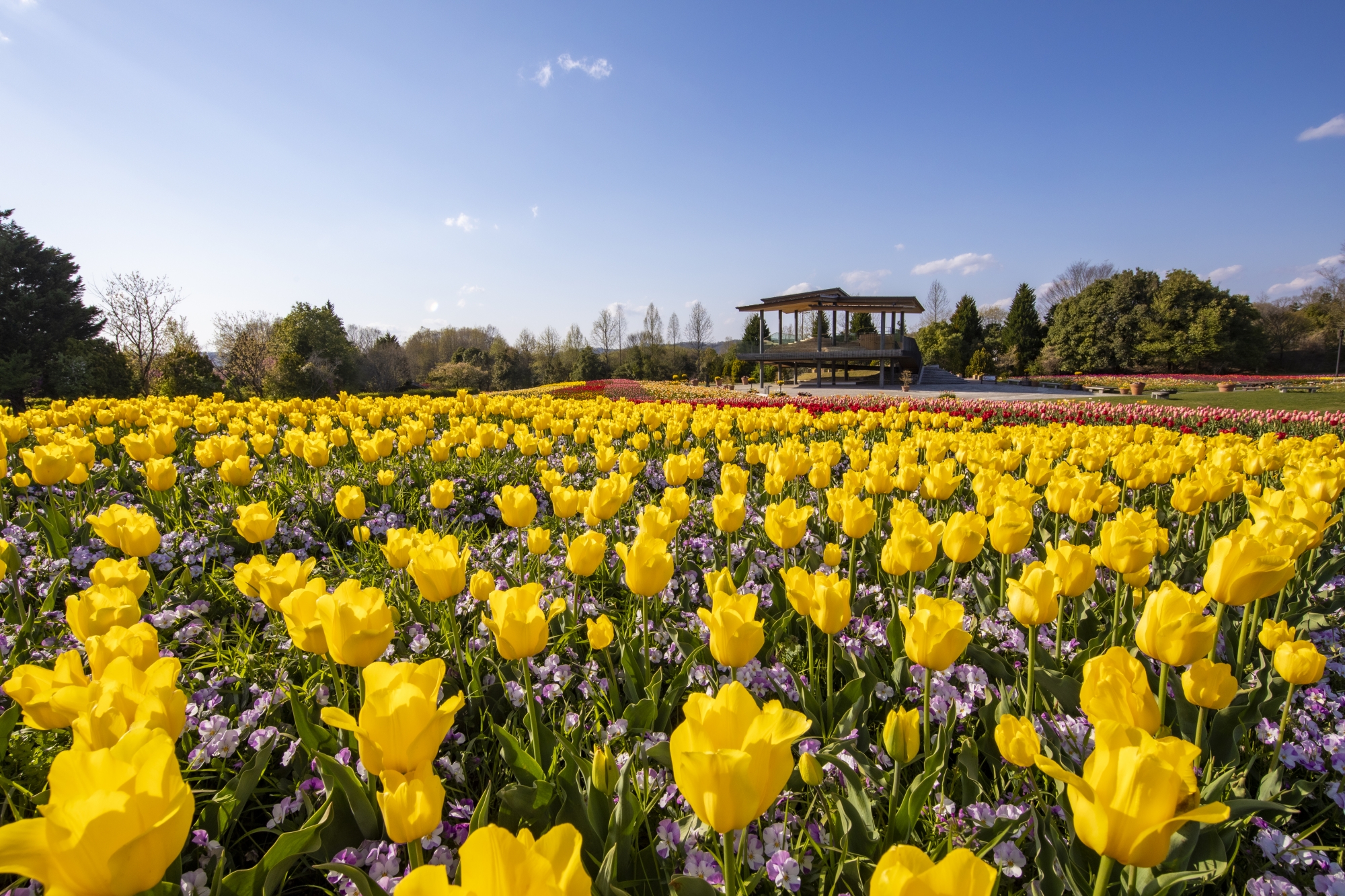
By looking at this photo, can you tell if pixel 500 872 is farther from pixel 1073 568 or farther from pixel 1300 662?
pixel 1300 662

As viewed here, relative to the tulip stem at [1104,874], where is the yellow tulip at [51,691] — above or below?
above

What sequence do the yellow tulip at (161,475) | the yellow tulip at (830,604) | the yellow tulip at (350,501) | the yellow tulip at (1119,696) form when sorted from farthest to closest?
the yellow tulip at (161,475) → the yellow tulip at (350,501) → the yellow tulip at (830,604) → the yellow tulip at (1119,696)

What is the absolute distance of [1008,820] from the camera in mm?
1382

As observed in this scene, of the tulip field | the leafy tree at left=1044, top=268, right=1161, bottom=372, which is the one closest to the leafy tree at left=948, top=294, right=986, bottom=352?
the leafy tree at left=1044, top=268, right=1161, bottom=372

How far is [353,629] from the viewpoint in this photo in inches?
51.8

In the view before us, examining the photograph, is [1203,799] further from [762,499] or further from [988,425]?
[988,425]

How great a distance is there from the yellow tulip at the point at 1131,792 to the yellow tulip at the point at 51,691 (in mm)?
1591

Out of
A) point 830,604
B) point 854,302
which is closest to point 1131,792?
point 830,604

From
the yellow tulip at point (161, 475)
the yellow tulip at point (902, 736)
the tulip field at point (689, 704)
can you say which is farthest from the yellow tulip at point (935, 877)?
the yellow tulip at point (161, 475)

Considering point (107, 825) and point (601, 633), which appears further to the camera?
point (601, 633)

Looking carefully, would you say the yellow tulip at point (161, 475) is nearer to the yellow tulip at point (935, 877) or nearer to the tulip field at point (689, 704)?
the tulip field at point (689, 704)

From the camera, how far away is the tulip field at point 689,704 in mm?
843

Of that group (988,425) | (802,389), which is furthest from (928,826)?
(802,389)

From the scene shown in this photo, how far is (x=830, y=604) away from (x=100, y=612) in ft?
5.70
